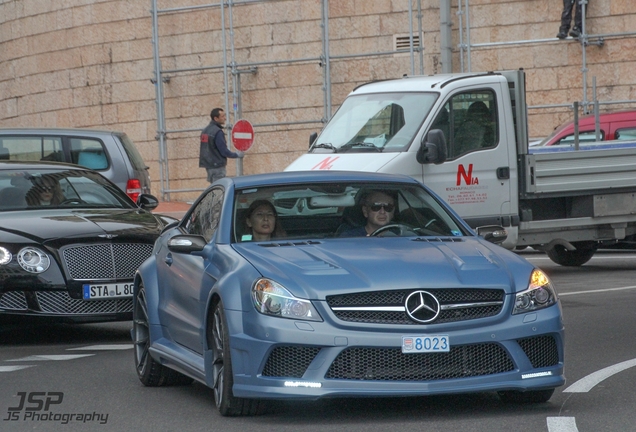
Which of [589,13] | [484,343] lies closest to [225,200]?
[484,343]

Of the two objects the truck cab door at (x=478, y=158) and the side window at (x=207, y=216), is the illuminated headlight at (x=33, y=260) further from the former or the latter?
the truck cab door at (x=478, y=158)

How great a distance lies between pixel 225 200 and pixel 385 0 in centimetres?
2185

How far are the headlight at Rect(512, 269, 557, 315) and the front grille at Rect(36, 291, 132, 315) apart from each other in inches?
179

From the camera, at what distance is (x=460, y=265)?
285 inches

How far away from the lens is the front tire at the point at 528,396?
7.43m

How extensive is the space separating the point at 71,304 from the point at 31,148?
581cm

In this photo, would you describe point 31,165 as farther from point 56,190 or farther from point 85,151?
point 85,151

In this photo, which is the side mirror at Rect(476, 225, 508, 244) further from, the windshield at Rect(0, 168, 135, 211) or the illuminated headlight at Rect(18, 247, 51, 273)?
the windshield at Rect(0, 168, 135, 211)

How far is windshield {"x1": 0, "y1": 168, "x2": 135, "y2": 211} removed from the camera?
1215cm

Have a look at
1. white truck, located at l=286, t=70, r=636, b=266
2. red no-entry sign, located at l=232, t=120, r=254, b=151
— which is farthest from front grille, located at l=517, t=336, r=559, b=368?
red no-entry sign, located at l=232, t=120, r=254, b=151

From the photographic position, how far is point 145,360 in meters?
8.88

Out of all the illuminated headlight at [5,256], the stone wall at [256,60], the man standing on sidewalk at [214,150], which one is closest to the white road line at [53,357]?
the illuminated headlight at [5,256]

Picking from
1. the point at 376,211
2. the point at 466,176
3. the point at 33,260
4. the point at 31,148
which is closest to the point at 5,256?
the point at 33,260

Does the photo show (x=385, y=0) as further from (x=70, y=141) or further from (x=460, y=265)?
(x=460, y=265)
